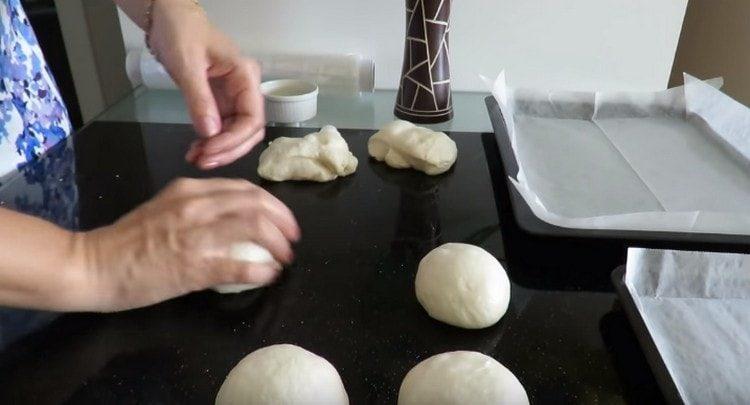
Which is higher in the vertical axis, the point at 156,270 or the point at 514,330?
the point at 156,270

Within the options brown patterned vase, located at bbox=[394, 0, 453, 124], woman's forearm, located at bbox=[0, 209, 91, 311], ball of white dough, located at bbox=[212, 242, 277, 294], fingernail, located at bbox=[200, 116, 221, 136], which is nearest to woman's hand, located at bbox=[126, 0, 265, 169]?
fingernail, located at bbox=[200, 116, 221, 136]

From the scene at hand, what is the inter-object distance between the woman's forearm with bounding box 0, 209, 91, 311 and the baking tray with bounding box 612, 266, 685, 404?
0.53m

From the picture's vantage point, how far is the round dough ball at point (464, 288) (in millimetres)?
651

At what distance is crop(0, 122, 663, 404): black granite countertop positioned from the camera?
0.59 metres

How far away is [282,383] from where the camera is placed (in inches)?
21.8

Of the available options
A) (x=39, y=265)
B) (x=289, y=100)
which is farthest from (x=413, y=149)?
(x=39, y=265)

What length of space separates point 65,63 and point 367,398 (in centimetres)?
135

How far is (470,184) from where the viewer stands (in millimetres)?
943

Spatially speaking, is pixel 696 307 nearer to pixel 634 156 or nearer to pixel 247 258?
pixel 634 156

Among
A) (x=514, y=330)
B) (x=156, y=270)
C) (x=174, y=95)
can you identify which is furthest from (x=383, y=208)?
(x=174, y=95)

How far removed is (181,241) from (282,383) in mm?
165

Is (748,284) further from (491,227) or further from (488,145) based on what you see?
(488,145)

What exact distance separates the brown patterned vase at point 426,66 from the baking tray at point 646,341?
1.72ft

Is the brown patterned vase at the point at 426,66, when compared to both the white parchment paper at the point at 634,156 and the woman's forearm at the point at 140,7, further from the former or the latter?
the woman's forearm at the point at 140,7
